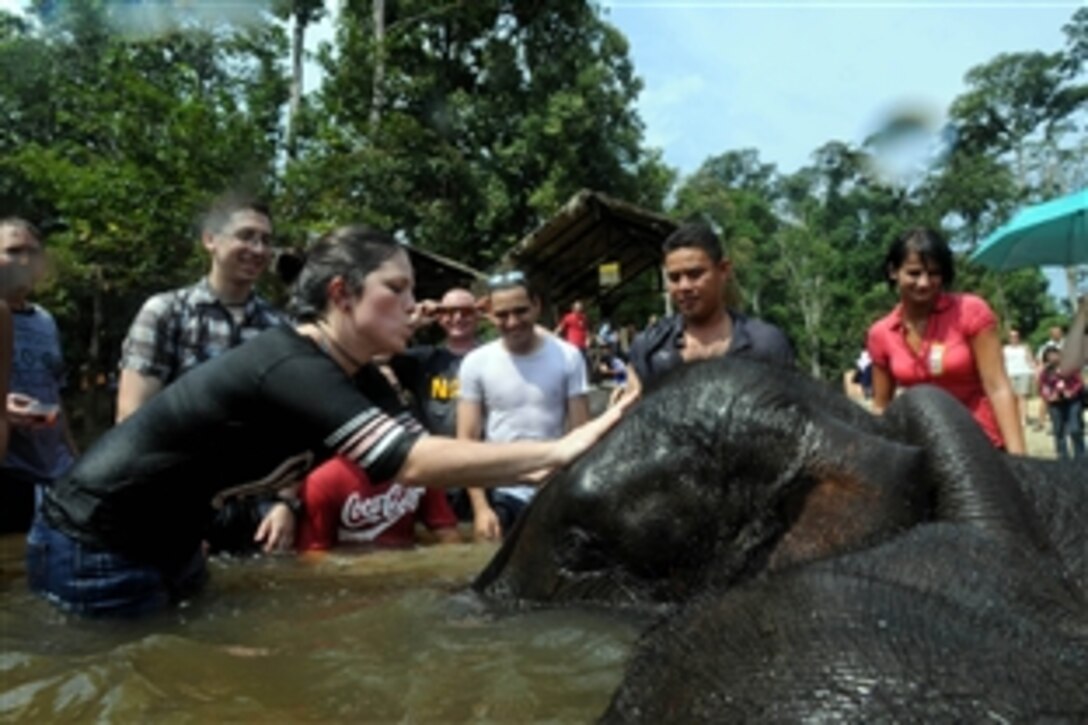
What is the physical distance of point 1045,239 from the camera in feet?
24.5

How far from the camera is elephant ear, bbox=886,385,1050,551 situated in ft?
7.23

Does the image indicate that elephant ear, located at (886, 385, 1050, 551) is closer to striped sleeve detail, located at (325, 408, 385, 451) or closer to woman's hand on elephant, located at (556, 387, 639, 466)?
woman's hand on elephant, located at (556, 387, 639, 466)

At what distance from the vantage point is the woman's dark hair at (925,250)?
4.46 metres

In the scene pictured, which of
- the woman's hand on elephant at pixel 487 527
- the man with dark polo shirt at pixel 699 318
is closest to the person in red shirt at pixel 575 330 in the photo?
the woman's hand on elephant at pixel 487 527

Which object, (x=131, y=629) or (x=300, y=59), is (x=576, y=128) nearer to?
(x=300, y=59)

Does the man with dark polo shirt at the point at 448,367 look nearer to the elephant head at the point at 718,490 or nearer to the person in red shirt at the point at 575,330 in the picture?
the elephant head at the point at 718,490

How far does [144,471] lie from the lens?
351 centimetres

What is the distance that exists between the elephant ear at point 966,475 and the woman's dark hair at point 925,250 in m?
2.02

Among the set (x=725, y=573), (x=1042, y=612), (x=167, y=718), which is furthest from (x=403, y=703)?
(x=1042, y=612)

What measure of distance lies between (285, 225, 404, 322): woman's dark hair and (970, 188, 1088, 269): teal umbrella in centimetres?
540

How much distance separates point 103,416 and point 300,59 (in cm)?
1042

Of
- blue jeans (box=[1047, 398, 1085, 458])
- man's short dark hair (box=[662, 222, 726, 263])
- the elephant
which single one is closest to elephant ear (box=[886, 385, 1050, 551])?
the elephant

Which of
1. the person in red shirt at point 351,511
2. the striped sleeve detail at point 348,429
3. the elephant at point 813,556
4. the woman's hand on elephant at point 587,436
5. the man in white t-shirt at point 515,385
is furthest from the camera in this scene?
the man in white t-shirt at point 515,385

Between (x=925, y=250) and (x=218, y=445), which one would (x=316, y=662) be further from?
(x=925, y=250)
